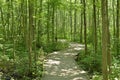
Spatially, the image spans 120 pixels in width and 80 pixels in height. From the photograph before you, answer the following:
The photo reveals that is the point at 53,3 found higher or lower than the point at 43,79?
higher

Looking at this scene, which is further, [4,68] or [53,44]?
[53,44]

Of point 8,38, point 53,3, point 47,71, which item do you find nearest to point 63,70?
point 47,71

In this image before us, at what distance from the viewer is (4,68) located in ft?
56.2

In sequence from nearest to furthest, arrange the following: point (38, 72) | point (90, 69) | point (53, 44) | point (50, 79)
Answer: point (50, 79) → point (38, 72) → point (90, 69) → point (53, 44)

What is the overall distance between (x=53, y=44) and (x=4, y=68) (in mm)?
9933

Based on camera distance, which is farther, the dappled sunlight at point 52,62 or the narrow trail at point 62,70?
the dappled sunlight at point 52,62

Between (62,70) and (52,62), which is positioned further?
(52,62)

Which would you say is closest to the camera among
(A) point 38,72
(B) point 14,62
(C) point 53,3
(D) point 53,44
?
(A) point 38,72

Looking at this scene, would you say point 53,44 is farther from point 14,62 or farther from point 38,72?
point 38,72

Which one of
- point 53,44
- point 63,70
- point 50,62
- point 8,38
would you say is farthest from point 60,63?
point 8,38

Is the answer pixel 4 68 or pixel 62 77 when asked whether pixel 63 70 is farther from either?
pixel 4 68

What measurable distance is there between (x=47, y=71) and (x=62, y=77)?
5.77 ft

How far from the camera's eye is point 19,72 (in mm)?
15719

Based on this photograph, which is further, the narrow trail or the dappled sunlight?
the dappled sunlight
